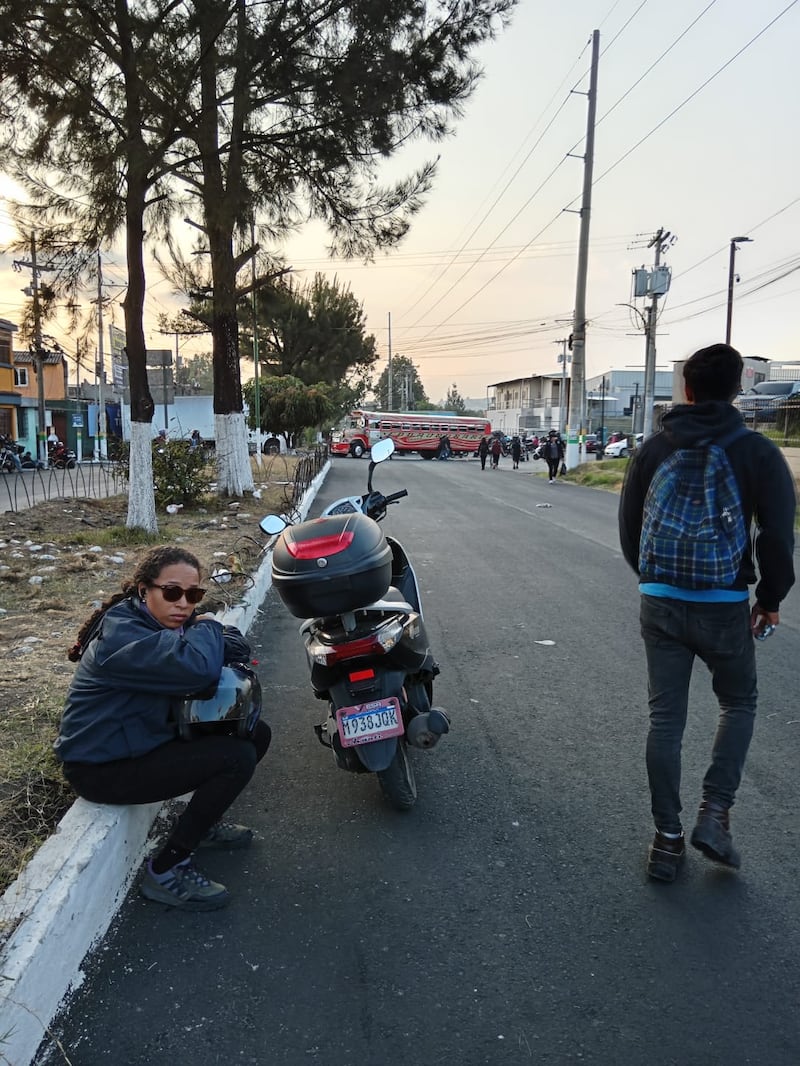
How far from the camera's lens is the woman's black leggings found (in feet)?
9.25

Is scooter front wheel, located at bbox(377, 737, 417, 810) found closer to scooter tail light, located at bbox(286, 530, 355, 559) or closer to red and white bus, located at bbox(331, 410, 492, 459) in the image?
scooter tail light, located at bbox(286, 530, 355, 559)

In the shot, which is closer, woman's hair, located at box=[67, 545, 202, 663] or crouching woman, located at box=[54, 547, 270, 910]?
crouching woman, located at box=[54, 547, 270, 910]

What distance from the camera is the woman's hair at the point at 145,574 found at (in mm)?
2863

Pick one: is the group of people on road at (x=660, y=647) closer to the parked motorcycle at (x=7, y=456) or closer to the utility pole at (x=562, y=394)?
the parked motorcycle at (x=7, y=456)

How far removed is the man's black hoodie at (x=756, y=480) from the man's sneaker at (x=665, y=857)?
918 mm

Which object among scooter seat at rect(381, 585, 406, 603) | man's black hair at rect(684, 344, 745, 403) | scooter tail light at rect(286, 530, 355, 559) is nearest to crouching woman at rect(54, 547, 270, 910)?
scooter tail light at rect(286, 530, 355, 559)

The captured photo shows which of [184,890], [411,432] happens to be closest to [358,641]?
[184,890]

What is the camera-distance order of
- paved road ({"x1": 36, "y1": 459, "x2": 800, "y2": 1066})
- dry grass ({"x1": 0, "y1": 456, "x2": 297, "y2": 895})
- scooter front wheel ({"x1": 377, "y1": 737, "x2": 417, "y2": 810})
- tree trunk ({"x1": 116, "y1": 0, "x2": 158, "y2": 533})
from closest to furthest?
1. paved road ({"x1": 36, "y1": 459, "x2": 800, "y2": 1066})
2. dry grass ({"x1": 0, "y1": 456, "x2": 297, "y2": 895})
3. scooter front wheel ({"x1": 377, "y1": 737, "x2": 417, "y2": 810})
4. tree trunk ({"x1": 116, "y1": 0, "x2": 158, "y2": 533})

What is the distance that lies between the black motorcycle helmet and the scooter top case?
36 cm

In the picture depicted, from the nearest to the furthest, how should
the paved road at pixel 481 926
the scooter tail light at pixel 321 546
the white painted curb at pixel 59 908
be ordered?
the white painted curb at pixel 59 908 < the paved road at pixel 481 926 < the scooter tail light at pixel 321 546

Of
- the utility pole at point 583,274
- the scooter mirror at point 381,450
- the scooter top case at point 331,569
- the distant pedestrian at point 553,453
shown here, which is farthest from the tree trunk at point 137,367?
the utility pole at point 583,274

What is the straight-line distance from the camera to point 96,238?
10219 millimetres

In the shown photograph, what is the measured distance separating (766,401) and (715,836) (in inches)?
1017

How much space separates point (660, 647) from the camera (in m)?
3.02
